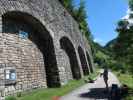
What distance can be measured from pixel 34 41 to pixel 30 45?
81 cm

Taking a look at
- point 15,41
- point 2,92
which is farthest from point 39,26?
point 2,92

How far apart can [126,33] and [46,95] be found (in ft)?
20.9

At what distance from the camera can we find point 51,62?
18.7 metres

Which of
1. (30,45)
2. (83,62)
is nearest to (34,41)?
(30,45)

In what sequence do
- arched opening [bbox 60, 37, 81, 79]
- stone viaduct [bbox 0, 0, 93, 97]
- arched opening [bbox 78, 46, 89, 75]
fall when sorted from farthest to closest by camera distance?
arched opening [bbox 78, 46, 89, 75] → arched opening [bbox 60, 37, 81, 79] → stone viaduct [bbox 0, 0, 93, 97]

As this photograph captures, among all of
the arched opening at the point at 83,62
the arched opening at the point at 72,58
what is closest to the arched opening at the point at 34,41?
the arched opening at the point at 72,58

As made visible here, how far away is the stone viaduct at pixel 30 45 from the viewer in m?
14.3

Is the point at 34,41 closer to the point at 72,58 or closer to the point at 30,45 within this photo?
the point at 30,45

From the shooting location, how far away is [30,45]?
17.1m

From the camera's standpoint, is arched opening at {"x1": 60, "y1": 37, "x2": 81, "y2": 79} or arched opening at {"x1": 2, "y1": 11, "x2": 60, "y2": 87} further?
arched opening at {"x1": 60, "y1": 37, "x2": 81, "y2": 79}

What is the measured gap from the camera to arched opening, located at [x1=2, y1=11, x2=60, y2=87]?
15602 millimetres

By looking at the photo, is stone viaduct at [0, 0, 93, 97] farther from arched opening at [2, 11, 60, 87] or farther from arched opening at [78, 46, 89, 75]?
arched opening at [78, 46, 89, 75]

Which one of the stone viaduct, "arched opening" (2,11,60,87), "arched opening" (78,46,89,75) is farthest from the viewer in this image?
"arched opening" (78,46,89,75)

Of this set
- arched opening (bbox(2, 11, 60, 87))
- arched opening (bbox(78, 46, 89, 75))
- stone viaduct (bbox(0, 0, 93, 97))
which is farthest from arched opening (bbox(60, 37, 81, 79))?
arched opening (bbox(2, 11, 60, 87))
